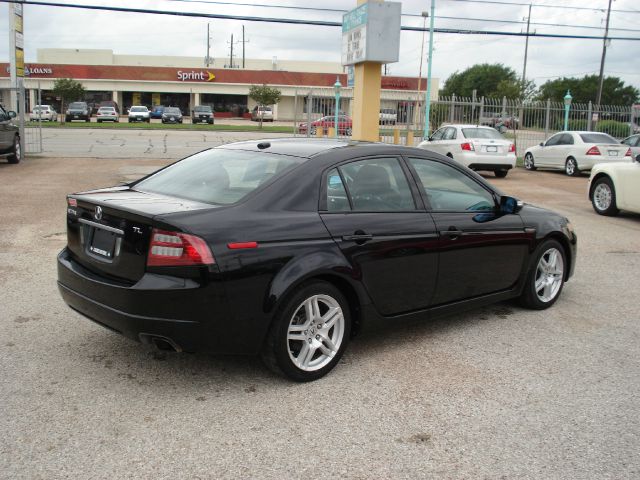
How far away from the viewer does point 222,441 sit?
11.3 feet

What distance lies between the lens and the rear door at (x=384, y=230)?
4363 millimetres

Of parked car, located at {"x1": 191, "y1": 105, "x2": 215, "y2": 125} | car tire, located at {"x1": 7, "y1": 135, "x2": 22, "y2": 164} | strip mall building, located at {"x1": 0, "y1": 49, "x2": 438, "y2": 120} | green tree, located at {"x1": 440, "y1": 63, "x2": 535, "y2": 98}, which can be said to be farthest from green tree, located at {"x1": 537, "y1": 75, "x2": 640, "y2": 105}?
car tire, located at {"x1": 7, "y1": 135, "x2": 22, "y2": 164}

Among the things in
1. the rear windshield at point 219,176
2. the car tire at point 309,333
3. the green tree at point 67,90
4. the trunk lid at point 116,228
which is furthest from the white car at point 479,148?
the green tree at point 67,90

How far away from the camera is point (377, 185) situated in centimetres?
471

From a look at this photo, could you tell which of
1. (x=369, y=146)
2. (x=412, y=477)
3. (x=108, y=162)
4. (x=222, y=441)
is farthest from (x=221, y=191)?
(x=108, y=162)

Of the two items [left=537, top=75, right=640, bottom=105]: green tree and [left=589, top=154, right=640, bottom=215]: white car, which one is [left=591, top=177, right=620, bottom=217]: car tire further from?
[left=537, top=75, right=640, bottom=105]: green tree

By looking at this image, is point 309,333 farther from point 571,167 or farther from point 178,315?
point 571,167

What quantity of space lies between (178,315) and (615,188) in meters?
10.1

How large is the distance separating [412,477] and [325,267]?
143cm

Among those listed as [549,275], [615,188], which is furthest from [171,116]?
[549,275]

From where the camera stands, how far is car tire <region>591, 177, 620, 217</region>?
11.8m

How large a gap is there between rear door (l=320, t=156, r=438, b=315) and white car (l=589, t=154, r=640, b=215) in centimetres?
760

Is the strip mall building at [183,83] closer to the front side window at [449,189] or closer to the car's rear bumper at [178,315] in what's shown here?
the front side window at [449,189]

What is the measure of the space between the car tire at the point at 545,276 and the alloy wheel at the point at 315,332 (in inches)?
88.3
